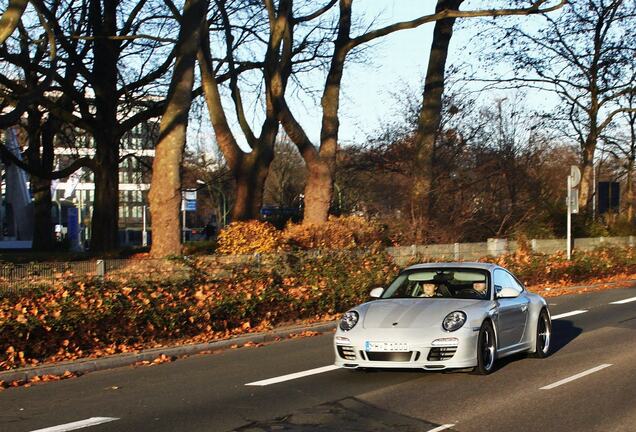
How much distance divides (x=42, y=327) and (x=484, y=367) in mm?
6166

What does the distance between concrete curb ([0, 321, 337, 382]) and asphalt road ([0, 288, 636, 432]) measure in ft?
1.08

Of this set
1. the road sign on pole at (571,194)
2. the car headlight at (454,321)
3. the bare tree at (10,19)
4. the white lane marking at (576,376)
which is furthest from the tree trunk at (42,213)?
the car headlight at (454,321)

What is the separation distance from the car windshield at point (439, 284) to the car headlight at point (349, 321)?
3.04 feet

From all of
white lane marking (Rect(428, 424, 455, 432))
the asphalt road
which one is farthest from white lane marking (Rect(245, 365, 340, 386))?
white lane marking (Rect(428, 424, 455, 432))

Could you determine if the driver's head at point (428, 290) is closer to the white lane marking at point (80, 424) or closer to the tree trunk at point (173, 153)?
the white lane marking at point (80, 424)

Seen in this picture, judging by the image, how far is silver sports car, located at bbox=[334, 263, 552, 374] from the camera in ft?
34.1

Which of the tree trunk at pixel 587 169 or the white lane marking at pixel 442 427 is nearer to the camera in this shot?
the white lane marking at pixel 442 427

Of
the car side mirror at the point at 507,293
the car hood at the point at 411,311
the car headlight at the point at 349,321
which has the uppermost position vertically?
the car side mirror at the point at 507,293

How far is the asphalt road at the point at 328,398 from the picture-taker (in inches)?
335

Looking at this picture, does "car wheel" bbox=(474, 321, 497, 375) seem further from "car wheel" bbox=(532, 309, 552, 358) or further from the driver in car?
"car wheel" bbox=(532, 309, 552, 358)

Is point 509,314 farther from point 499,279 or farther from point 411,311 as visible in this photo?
point 411,311

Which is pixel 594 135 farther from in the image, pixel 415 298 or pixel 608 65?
pixel 415 298

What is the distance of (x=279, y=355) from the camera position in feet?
45.3

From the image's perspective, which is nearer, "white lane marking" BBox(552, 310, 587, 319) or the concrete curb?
the concrete curb
